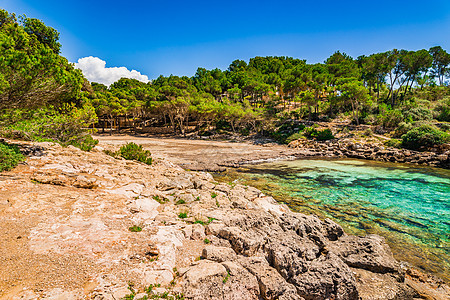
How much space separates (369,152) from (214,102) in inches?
1535

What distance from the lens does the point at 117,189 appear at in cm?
898

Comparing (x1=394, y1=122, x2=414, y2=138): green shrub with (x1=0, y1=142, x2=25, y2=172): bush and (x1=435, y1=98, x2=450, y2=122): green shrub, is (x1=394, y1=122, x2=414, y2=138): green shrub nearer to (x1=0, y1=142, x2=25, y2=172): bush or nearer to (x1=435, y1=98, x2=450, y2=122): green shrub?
(x1=435, y1=98, x2=450, y2=122): green shrub

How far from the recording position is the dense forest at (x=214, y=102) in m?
9.31

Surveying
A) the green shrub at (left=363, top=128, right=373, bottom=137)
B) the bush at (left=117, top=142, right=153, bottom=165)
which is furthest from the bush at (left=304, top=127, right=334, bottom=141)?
the bush at (left=117, top=142, right=153, bottom=165)

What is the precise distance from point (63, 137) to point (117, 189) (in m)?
9.33

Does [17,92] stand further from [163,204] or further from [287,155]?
[287,155]

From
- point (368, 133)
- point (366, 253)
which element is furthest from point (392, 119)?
point (366, 253)

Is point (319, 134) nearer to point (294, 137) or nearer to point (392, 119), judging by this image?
point (294, 137)

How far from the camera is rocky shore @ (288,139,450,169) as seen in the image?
81.8 feet

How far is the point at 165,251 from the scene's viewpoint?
512 centimetres

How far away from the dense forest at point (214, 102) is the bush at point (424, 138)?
169mm

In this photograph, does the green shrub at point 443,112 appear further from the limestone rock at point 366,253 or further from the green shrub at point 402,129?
the limestone rock at point 366,253

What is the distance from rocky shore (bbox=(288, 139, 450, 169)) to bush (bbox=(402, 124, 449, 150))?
154 cm

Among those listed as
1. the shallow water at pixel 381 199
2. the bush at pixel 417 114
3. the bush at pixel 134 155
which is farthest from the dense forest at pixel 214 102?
the shallow water at pixel 381 199
